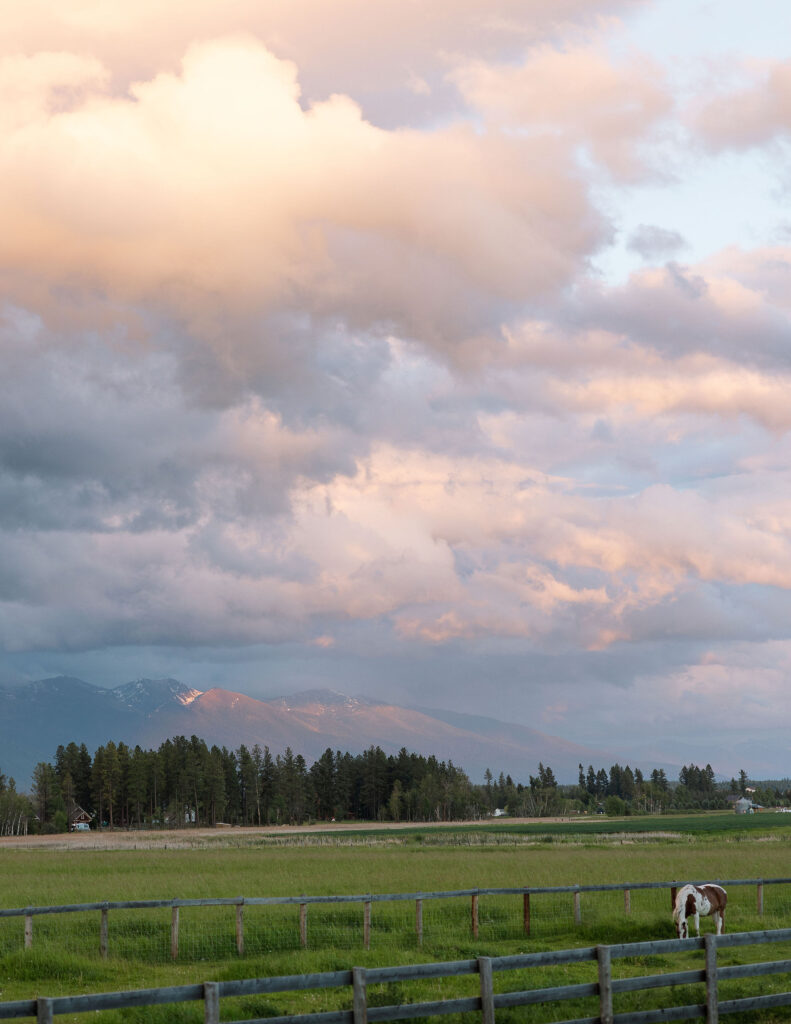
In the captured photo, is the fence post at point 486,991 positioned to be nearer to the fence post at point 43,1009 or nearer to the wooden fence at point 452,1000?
the wooden fence at point 452,1000

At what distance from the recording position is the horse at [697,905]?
76.8 feet

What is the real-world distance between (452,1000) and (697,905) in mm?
14029

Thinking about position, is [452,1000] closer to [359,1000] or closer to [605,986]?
[359,1000]

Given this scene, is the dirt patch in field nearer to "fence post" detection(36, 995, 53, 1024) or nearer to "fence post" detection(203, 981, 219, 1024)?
"fence post" detection(203, 981, 219, 1024)

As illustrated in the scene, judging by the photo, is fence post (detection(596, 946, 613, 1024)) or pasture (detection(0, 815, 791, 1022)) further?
pasture (detection(0, 815, 791, 1022))

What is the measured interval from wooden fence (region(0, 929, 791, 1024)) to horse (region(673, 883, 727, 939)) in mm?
9944

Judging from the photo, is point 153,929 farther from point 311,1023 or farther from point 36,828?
point 36,828

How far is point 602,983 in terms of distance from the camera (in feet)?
40.6

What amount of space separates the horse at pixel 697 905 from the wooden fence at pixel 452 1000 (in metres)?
9.94

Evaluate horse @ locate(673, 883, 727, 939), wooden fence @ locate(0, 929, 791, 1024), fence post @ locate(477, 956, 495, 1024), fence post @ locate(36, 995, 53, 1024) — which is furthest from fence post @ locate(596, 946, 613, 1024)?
horse @ locate(673, 883, 727, 939)

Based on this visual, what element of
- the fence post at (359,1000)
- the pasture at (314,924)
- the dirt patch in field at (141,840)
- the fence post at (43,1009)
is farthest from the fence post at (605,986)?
the dirt patch in field at (141,840)

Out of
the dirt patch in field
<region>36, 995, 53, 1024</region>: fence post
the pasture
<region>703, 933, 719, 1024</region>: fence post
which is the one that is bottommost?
the dirt patch in field

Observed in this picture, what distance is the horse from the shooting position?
2342 centimetres

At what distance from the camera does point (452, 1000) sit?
11641mm
